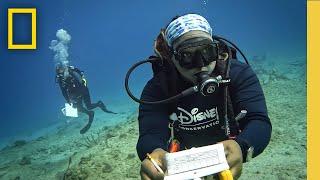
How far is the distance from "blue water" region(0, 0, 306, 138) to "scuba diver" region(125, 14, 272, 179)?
7520 cm

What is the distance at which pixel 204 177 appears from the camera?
1901 mm

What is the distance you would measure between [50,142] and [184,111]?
15.2 metres

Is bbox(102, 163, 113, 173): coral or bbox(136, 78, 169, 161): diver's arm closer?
bbox(136, 78, 169, 161): diver's arm

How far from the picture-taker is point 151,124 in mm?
2793

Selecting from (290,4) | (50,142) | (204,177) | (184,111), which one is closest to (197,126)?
(184,111)

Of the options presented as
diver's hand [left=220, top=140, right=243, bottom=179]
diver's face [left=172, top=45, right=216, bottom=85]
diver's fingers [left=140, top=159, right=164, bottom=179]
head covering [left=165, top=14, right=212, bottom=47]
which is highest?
head covering [left=165, top=14, right=212, bottom=47]

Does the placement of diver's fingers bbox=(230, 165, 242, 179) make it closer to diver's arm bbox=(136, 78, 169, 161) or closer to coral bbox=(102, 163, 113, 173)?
diver's arm bbox=(136, 78, 169, 161)

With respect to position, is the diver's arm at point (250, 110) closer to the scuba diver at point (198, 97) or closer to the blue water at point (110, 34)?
the scuba diver at point (198, 97)

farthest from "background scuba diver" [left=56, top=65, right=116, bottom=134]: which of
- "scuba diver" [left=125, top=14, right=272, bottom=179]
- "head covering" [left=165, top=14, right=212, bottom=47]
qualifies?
"head covering" [left=165, top=14, right=212, bottom=47]

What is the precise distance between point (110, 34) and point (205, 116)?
158612 mm

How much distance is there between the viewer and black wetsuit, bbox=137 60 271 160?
257 cm

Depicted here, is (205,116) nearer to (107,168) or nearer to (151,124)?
(151,124)

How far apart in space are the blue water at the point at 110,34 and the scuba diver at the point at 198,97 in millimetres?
75203

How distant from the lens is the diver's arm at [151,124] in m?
2.62
